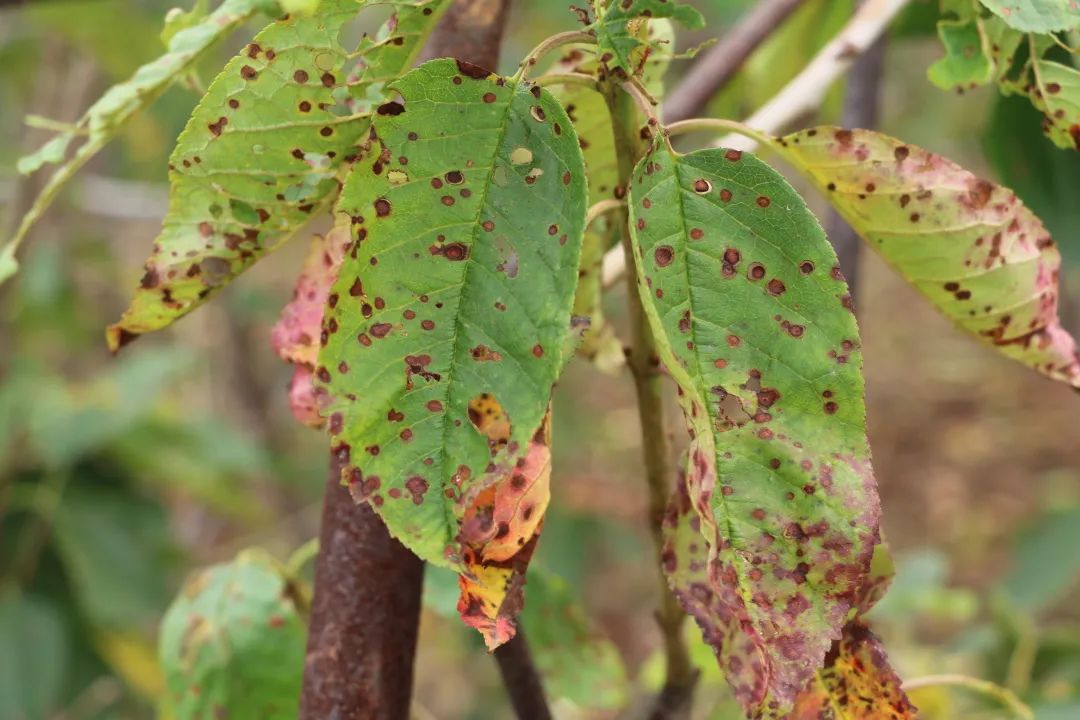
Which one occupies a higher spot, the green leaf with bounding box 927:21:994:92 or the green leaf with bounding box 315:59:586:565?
the green leaf with bounding box 927:21:994:92

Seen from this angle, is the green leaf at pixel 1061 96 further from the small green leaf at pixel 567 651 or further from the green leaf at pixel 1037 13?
the small green leaf at pixel 567 651

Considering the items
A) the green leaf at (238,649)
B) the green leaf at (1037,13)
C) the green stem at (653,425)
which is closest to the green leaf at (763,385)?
the green stem at (653,425)

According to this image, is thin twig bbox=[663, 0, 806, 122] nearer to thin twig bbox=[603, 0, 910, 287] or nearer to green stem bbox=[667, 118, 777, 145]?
thin twig bbox=[603, 0, 910, 287]

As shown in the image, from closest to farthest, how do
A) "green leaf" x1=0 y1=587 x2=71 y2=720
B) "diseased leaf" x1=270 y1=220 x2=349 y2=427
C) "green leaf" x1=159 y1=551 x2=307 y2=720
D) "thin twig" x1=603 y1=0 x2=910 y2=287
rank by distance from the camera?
"diseased leaf" x1=270 y1=220 x2=349 y2=427, "green leaf" x1=159 y1=551 x2=307 y2=720, "thin twig" x1=603 y1=0 x2=910 y2=287, "green leaf" x1=0 y1=587 x2=71 y2=720

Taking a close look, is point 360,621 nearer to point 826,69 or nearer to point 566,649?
point 566,649

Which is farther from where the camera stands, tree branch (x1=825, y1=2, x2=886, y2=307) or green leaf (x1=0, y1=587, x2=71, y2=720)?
green leaf (x1=0, y1=587, x2=71, y2=720)

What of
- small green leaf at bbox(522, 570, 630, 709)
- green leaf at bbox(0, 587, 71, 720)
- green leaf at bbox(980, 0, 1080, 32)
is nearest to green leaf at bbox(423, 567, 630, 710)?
small green leaf at bbox(522, 570, 630, 709)

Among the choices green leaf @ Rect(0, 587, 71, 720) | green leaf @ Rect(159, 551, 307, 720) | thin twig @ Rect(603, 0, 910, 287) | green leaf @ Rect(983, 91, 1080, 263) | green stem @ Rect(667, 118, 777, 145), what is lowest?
green leaf @ Rect(0, 587, 71, 720)
